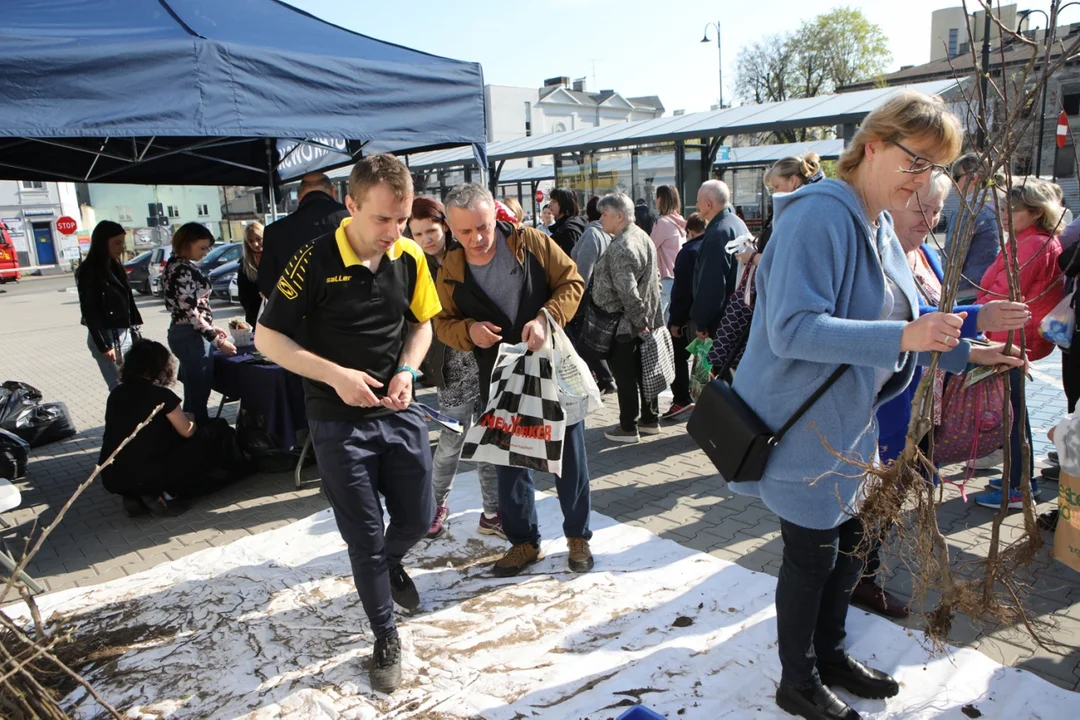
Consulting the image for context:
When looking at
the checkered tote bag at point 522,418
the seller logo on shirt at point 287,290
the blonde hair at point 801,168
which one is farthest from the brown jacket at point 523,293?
the blonde hair at point 801,168

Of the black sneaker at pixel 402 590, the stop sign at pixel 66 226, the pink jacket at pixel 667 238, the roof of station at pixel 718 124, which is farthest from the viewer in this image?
the stop sign at pixel 66 226

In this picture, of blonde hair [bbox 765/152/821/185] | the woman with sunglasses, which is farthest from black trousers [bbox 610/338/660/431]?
the woman with sunglasses

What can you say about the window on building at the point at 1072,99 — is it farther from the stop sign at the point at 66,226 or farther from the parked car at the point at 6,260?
the parked car at the point at 6,260

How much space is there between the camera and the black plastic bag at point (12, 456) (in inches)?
197

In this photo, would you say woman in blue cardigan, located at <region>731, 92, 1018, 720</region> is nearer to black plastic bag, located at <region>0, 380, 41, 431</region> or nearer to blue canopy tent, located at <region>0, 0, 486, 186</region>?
blue canopy tent, located at <region>0, 0, 486, 186</region>

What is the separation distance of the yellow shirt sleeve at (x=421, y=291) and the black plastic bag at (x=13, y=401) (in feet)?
16.1

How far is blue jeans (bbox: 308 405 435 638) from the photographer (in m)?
2.62

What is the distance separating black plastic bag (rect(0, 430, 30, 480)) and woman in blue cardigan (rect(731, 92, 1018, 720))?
201 inches

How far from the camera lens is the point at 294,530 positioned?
417cm

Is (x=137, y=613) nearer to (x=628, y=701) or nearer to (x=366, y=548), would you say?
(x=366, y=548)

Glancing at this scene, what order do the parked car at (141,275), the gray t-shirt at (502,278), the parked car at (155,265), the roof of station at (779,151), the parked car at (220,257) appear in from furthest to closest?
the roof of station at (779,151), the parked car at (141,275), the parked car at (155,265), the parked car at (220,257), the gray t-shirt at (502,278)

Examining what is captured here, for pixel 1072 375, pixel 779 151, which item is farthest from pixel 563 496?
pixel 779 151

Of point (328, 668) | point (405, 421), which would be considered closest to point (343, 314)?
point (405, 421)

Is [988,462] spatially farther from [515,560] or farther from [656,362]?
[515,560]
